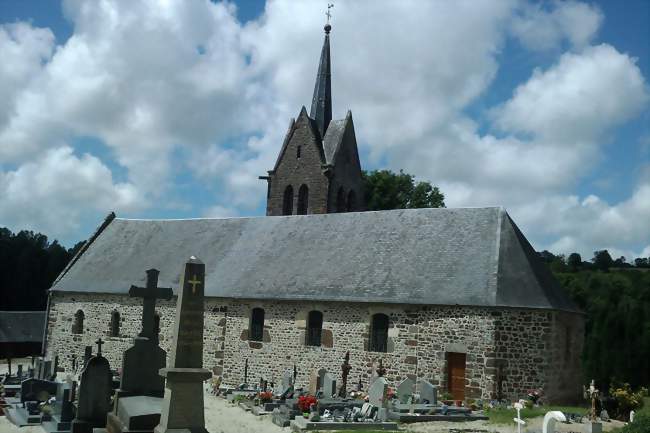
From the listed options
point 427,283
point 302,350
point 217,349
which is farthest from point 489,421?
point 217,349

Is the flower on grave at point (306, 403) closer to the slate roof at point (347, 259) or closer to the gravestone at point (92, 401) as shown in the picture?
the slate roof at point (347, 259)

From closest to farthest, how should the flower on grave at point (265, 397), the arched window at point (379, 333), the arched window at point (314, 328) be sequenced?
the flower on grave at point (265, 397), the arched window at point (379, 333), the arched window at point (314, 328)

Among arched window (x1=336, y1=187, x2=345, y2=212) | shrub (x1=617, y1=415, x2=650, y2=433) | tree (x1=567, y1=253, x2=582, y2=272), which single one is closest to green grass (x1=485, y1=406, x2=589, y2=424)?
shrub (x1=617, y1=415, x2=650, y2=433)

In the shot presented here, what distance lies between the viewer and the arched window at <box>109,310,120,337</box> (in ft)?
80.8

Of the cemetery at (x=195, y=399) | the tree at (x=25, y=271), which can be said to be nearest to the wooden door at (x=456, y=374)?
the cemetery at (x=195, y=399)

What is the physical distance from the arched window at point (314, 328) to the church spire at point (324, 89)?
1435 cm

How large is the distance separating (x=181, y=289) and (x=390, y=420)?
24.0 ft

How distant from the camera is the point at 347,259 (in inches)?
847

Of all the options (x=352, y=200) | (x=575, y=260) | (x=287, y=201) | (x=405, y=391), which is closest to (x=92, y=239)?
(x=287, y=201)

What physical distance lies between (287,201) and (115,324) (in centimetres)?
1018

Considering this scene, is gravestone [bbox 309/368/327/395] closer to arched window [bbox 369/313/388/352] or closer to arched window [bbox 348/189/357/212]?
arched window [bbox 369/313/388/352]

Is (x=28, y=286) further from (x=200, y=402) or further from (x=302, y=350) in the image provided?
(x=200, y=402)

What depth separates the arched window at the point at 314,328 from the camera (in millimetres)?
20484

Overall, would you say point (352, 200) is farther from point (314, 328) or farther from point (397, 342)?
point (397, 342)
